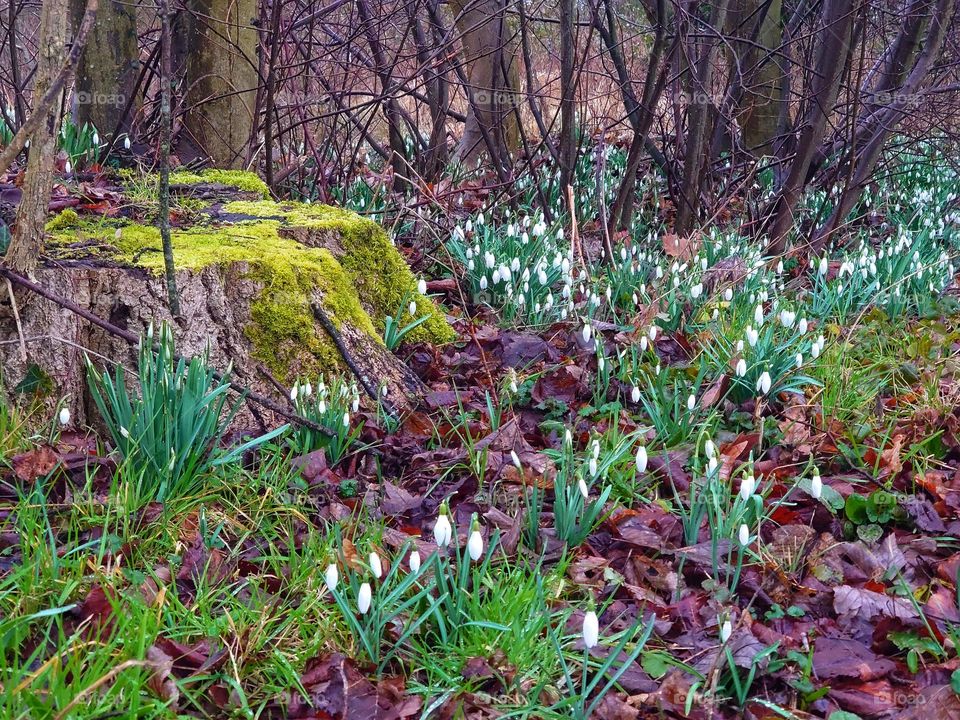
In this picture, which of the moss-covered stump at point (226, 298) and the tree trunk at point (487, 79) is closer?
the moss-covered stump at point (226, 298)

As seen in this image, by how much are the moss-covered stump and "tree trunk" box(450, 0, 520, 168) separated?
259 cm

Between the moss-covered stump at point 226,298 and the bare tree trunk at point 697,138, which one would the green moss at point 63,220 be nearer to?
the moss-covered stump at point 226,298

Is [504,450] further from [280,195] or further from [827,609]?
[280,195]

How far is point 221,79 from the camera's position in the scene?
18.2ft

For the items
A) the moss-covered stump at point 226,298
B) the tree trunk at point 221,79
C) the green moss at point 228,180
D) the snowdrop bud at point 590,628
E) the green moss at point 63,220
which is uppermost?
the tree trunk at point 221,79

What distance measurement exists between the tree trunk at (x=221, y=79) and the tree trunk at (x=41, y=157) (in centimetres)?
278

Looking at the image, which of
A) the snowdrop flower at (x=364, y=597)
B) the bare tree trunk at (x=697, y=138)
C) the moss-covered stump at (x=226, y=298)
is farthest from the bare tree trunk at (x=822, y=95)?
the snowdrop flower at (x=364, y=597)

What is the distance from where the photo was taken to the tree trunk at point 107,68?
5496 millimetres

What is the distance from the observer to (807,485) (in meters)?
2.63

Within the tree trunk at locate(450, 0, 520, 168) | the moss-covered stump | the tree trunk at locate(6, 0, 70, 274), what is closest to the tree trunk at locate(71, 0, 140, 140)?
the tree trunk at locate(450, 0, 520, 168)

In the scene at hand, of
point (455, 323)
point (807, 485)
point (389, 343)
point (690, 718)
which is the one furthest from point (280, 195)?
point (690, 718)

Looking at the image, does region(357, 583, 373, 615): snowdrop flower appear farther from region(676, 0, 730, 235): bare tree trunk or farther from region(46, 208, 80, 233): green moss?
region(676, 0, 730, 235): bare tree trunk

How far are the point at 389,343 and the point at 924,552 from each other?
6.61 ft

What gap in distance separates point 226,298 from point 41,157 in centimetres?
71
